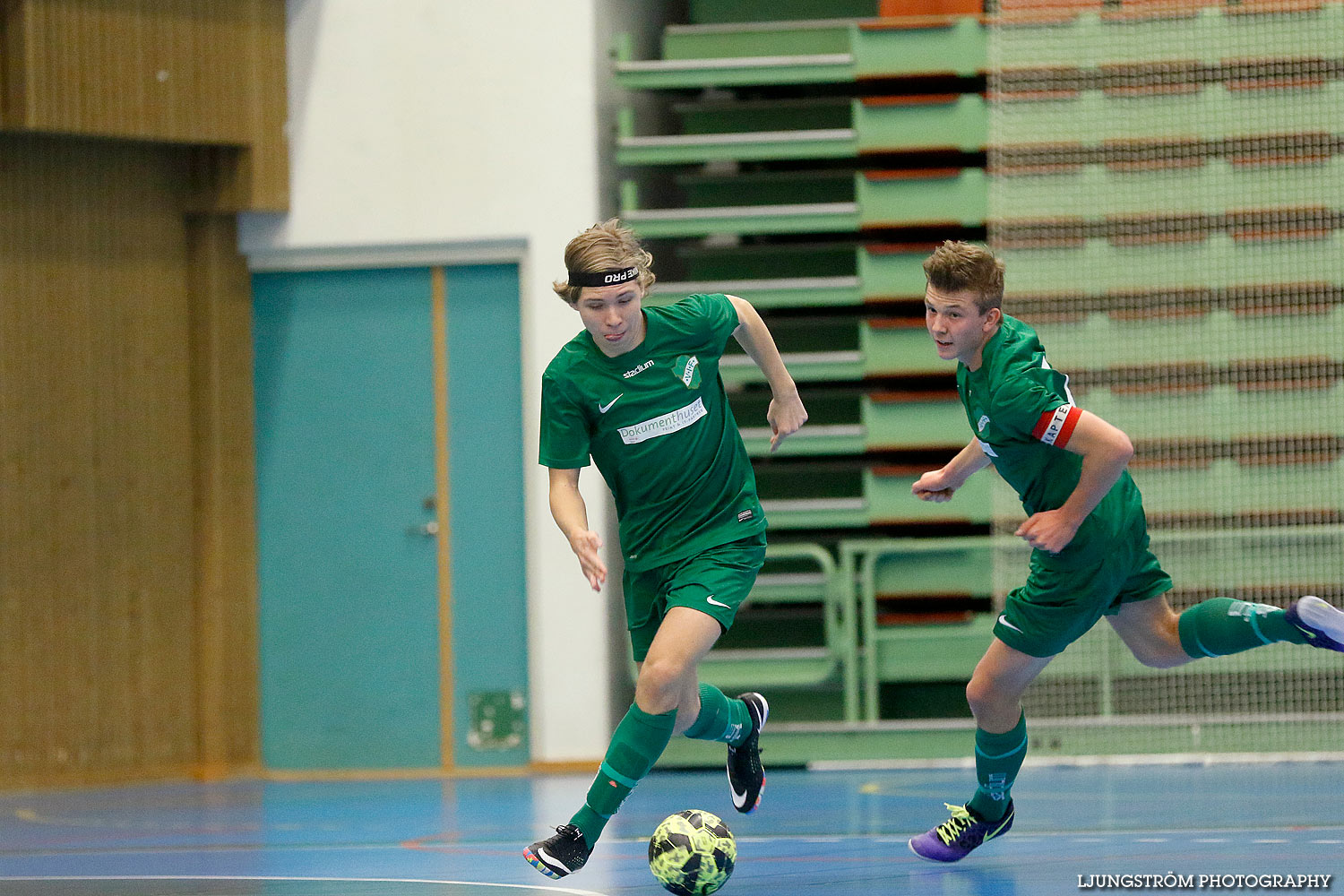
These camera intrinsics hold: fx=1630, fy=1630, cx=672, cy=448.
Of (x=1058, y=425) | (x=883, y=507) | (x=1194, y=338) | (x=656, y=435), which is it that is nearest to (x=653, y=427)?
(x=656, y=435)

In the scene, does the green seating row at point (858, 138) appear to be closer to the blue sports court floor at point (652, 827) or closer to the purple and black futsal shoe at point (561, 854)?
the blue sports court floor at point (652, 827)

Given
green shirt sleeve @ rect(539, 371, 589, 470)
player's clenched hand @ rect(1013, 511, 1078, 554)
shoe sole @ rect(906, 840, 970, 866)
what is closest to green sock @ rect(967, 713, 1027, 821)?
shoe sole @ rect(906, 840, 970, 866)

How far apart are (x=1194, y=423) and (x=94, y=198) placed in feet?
A: 21.6

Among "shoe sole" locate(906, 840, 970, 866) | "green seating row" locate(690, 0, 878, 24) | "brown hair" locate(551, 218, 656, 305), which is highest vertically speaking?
"green seating row" locate(690, 0, 878, 24)

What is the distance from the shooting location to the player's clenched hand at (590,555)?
14.9 ft

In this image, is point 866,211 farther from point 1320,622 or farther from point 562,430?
point 1320,622

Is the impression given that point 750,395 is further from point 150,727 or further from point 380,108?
point 150,727

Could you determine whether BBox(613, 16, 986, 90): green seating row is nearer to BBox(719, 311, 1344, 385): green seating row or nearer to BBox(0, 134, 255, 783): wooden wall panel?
BBox(719, 311, 1344, 385): green seating row

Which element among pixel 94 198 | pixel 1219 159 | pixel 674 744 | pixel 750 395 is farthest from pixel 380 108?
pixel 1219 159

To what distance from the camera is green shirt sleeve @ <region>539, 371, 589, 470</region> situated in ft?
16.5

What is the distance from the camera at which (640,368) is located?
5098 millimetres

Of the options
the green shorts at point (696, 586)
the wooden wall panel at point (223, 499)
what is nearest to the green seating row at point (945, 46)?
the wooden wall panel at point (223, 499)

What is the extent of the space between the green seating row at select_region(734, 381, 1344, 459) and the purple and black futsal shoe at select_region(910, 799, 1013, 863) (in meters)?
4.24

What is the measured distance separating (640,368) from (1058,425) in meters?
1.29
